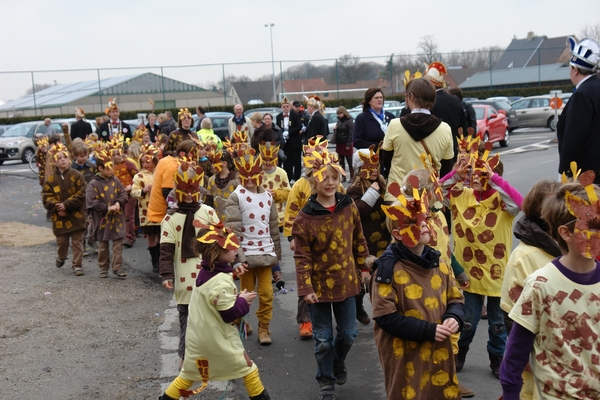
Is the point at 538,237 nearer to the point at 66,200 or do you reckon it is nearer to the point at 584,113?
the point at 584,113

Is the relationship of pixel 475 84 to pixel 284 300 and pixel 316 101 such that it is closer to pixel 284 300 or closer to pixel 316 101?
pixel 316 101

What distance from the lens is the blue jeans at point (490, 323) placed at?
17.2ft

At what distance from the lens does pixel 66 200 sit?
30.9 feet

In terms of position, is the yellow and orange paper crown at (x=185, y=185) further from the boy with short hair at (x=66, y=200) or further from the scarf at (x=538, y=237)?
the boy with short hair at (x=66, y=200)

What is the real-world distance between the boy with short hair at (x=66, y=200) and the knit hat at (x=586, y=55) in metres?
6.74

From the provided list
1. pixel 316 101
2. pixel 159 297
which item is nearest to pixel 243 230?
pixel 159 297

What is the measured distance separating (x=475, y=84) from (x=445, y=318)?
181 feet

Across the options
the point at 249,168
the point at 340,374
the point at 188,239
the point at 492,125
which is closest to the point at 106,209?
the point at 249,168

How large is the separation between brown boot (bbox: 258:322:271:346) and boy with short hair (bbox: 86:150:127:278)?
11.1ft

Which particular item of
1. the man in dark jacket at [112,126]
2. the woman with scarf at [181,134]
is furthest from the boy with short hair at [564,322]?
the man in dark jacket at [112,126]

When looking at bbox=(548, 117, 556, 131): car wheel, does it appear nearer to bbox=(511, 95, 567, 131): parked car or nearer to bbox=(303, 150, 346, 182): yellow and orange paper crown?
bbox=(511, 95, 567, 131): parked car

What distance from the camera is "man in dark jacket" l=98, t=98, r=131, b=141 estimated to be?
16672 millimetres

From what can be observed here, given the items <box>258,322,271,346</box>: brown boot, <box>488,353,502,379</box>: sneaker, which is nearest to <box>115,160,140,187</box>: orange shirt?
<box>258,322,271,346</box>: brown boot

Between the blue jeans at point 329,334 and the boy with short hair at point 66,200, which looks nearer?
the blue jeans at point 329,334
